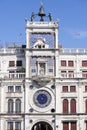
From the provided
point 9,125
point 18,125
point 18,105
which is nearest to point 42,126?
point 18,125

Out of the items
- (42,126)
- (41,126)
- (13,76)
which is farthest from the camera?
(41,126)

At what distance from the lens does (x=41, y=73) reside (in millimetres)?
90250

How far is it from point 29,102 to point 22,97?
1619 mm

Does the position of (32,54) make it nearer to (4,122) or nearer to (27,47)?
(27,47)

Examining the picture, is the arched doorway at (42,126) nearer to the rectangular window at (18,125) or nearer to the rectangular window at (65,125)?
the rectangular window at (65,125)

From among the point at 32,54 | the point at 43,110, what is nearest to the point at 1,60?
the point at 32,54

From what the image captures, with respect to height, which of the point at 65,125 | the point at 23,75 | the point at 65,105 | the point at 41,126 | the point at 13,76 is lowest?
the point at 41,126

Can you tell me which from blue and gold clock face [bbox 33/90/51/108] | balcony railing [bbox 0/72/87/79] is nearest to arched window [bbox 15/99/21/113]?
blue and gold clock face [bbox 33/90/51/108]

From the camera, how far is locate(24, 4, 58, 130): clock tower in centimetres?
8850

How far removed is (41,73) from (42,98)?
15.6ft

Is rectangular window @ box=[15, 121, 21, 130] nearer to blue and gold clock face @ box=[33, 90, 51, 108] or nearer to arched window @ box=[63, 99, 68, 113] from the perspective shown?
blue and gold clock face @ box=[33, 90, 51, 108]

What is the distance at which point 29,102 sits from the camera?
89062mm

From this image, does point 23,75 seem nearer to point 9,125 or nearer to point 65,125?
point 9,125

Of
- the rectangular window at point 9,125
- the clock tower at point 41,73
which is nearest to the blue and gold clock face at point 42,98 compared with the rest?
the clock tower at point 41,73
